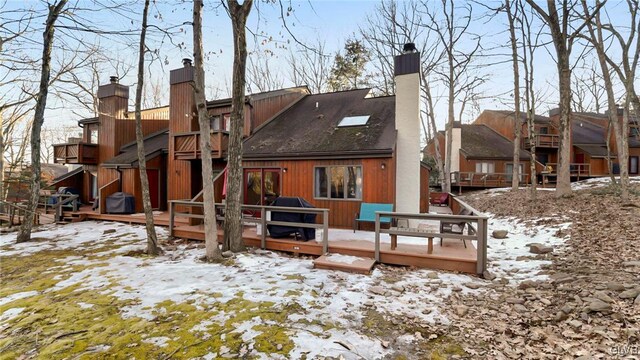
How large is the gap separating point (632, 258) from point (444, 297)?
151 inches

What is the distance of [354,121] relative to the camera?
35.9 feet

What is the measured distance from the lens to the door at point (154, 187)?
13.4m

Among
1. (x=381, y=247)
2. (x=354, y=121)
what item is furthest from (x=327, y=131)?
(x=381, y=247)

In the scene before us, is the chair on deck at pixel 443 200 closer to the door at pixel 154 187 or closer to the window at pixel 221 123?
the window at pixel 221 123

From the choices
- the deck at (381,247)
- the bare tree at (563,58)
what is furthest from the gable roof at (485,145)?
the deck at (381,247)

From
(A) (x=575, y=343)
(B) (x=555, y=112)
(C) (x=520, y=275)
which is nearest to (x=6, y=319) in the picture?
(A) (x=575, y=343)

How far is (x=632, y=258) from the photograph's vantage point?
5.38 metres

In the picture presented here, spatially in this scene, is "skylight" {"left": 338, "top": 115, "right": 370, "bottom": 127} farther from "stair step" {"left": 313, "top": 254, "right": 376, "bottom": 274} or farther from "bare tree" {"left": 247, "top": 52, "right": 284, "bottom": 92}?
"bare tree" {"left": 247, "top": 52, "right": 284, "bottom": 92}

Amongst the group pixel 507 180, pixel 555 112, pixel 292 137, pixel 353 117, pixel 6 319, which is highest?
pixel 555 112

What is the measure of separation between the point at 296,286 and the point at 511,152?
2428cm

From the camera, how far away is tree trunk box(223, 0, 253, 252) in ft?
22.0

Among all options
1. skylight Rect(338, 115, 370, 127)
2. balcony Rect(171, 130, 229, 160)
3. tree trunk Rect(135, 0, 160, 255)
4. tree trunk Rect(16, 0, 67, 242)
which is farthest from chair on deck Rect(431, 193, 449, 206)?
tree trunk Rect(16, 0, 67, 242)

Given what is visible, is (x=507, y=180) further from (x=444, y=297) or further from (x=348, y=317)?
(x=348, y=317)

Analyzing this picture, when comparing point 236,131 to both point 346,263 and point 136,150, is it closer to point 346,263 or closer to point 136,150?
point 346,263
